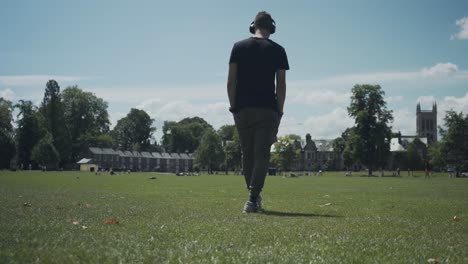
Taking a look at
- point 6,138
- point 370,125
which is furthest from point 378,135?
point 6,138

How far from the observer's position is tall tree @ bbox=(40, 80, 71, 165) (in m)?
122

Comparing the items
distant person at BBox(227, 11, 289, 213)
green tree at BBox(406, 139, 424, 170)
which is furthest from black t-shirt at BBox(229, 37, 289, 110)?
green tree at BBox(406, 139, 424, 170)

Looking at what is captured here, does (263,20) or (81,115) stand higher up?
(81,115)

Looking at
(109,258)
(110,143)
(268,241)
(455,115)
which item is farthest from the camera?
(110,143)

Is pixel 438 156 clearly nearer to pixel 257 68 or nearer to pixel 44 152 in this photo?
pixel 44 152

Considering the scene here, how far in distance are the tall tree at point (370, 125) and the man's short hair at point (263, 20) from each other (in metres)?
88.2

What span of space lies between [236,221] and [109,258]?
3312 millimetres

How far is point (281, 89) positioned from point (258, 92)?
455mm

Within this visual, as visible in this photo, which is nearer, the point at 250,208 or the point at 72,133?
the point at 250,208

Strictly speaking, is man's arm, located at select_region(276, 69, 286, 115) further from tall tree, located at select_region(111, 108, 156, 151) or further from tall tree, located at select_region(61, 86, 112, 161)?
tall tree, located at select_region(111, 108, 156, 151)

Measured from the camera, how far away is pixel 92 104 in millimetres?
146750

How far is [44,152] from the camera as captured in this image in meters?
109

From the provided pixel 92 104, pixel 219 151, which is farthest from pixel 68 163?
pixel 219 151

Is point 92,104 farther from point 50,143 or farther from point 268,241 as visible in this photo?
point 268,241
